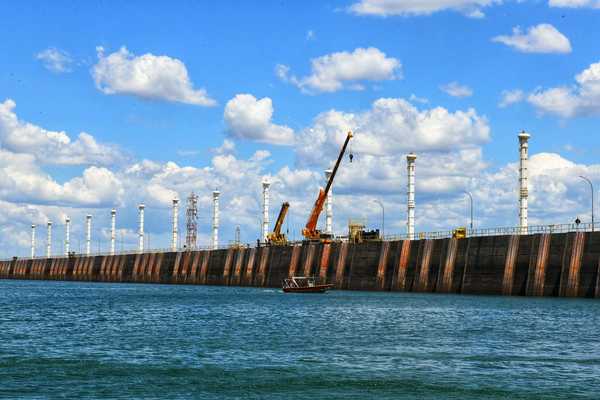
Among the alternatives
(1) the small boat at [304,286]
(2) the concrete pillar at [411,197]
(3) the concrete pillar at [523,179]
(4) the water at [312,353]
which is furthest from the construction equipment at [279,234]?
(4) the water at [312,353]

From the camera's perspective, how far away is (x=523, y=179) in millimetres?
92438

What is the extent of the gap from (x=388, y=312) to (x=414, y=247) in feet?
88.0

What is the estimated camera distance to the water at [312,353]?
36.0 metres

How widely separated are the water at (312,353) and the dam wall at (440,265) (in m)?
3.00

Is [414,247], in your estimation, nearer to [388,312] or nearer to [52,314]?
[388,312]

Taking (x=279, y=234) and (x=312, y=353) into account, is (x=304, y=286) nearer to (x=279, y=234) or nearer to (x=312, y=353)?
(x=279, y=234)

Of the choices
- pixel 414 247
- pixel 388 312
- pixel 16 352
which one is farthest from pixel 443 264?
pixel 16 352

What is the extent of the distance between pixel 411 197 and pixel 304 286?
19553 millimetres

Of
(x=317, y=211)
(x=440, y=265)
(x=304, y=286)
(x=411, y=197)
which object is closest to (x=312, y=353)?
(x=440, y=265)

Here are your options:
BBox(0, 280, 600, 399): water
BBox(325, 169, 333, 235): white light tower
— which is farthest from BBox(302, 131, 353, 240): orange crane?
BBox(0, 280, 600, 399): water

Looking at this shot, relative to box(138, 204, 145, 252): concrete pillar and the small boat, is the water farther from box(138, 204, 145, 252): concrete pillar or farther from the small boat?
box(138, 204, 145, 252): concrete pillar

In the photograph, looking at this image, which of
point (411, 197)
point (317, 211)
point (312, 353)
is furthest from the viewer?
point (317, 211)

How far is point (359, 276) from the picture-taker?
111m

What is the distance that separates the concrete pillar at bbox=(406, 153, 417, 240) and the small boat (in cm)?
1301
